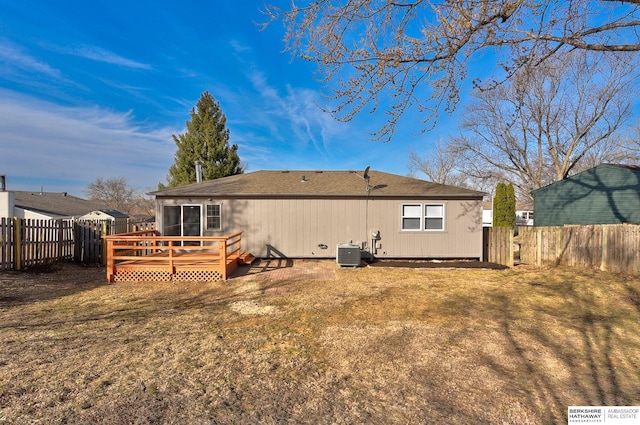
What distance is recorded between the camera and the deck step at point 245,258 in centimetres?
999

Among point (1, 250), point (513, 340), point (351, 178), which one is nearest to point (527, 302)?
point (513, 340)

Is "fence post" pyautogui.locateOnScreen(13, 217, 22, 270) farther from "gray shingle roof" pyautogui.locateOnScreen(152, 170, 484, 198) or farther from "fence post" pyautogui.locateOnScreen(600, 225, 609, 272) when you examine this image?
"fence post" pyautogui.locateOnScreen(600, 225, 609, 272)

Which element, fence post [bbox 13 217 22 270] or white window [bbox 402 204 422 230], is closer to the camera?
fence post [bbox 13 217 22 270]

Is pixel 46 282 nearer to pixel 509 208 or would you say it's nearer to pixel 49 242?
pixel 49 242

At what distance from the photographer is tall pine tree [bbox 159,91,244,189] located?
22.6m

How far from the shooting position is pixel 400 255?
11.1 metres

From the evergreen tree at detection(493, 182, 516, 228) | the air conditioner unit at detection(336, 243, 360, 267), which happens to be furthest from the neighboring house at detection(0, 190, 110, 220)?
the evergreen tree at detection(493, 182, 516, 228)

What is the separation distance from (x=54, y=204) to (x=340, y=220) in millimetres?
33395

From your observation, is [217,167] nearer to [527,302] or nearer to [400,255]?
[400,255]

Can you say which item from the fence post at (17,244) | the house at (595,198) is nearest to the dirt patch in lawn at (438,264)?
the house at (595,198)

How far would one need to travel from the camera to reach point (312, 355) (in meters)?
3.69

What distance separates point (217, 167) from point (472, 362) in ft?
A: 72.3

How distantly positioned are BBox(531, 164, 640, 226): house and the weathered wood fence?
72.4 ft

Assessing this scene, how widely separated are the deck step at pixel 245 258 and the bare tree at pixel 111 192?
53310mm
